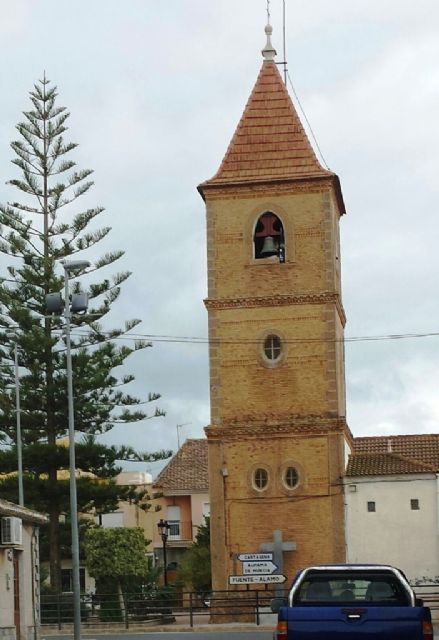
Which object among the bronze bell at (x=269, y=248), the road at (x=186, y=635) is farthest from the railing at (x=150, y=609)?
the bronze bell at (x=269, y=248)

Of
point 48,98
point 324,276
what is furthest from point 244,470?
point 48,98

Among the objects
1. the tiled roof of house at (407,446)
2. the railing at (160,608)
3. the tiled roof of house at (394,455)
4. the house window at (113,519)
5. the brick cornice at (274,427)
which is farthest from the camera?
the house window at (113,519)

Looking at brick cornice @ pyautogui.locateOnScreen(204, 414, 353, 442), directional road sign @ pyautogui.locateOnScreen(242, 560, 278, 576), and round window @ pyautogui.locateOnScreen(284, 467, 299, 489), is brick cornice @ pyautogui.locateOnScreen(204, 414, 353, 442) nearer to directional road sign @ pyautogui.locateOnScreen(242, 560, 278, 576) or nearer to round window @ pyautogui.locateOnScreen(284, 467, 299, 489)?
round window @ pyautogui.locateOnScreen(284, 467, 299, 489)

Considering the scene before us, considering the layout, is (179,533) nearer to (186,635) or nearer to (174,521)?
(174,521)

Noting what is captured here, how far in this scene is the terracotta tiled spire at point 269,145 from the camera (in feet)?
151

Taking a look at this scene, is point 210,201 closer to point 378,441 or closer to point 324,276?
point 324,276

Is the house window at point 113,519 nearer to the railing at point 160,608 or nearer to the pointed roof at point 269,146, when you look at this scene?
the railing at point 160,608

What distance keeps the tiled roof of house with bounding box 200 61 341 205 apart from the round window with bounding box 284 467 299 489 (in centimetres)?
852

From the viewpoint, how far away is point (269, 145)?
46.4 m

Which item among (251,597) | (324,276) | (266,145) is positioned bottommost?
(251,597)

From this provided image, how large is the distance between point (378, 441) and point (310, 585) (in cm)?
3415

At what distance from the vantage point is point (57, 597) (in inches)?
1668

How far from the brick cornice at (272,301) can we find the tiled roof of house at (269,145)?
346 centimetres

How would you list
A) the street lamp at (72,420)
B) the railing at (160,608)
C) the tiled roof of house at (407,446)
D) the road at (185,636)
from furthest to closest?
the tiled roof of house at (407,446) → the railing at (160,608) → the road at (185,636) → the street lamp at (72,420)
